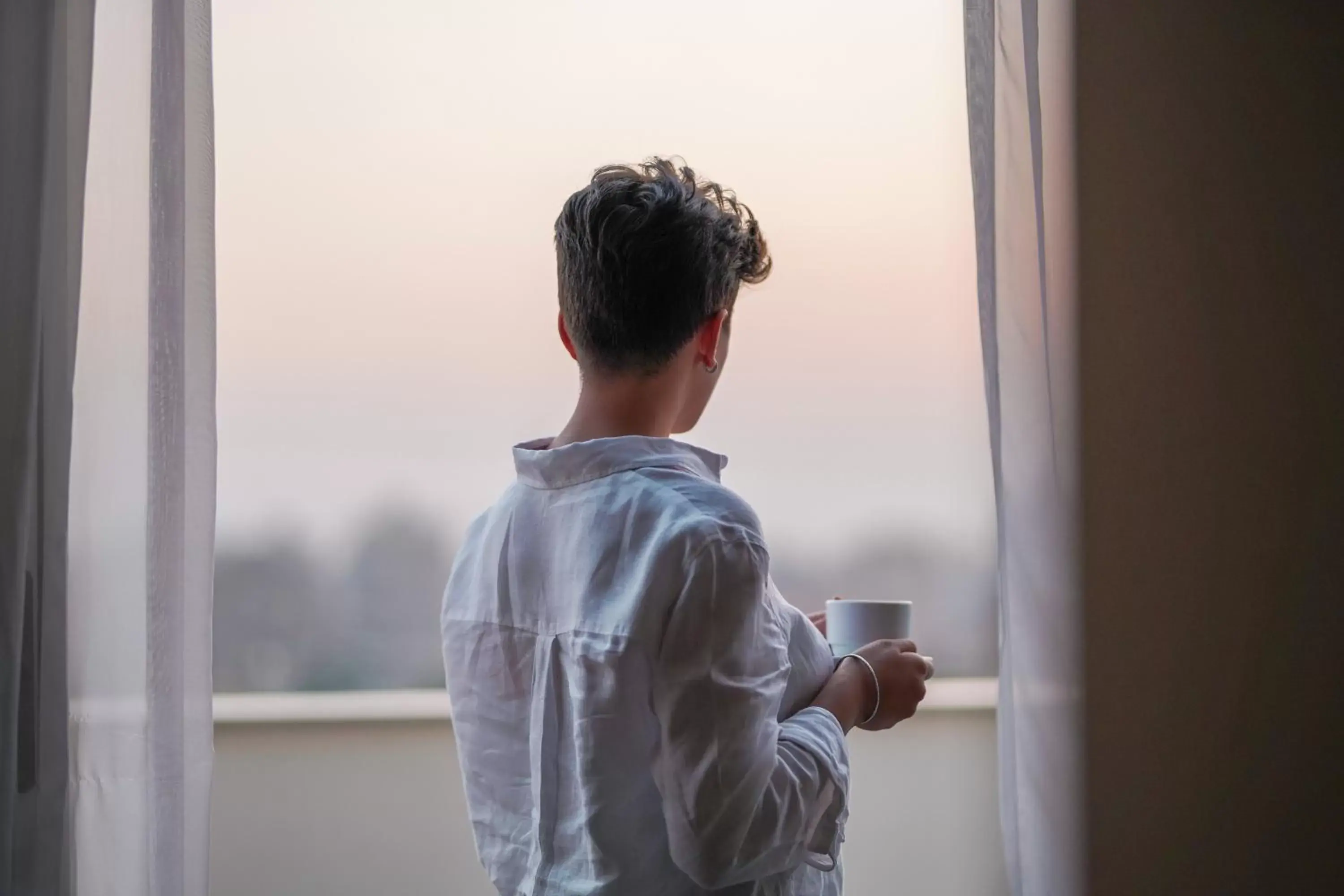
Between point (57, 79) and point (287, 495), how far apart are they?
0.61m

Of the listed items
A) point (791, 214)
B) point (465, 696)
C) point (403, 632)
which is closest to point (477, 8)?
point (791, 214)

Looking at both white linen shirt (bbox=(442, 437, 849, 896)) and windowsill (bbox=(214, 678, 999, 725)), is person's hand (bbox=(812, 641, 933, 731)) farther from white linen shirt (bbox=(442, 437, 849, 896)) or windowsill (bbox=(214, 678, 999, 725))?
windowsill (bbox=(214, 678, 999, 725))

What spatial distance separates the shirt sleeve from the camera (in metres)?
0.81

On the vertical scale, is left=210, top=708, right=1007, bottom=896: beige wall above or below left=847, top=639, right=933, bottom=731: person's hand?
below

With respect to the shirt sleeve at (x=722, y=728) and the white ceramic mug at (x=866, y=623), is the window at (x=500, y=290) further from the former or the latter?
the shirt sleeve at (x=722, y=728)

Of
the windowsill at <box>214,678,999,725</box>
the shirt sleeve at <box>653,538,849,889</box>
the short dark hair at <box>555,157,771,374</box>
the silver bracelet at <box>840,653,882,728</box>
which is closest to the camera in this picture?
the shirt sleeve at <box>653,538,849,889</box>

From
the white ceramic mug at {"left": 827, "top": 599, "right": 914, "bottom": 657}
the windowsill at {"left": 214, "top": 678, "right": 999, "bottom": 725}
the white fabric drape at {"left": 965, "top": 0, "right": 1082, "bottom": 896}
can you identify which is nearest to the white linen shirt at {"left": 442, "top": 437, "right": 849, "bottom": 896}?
the white ceramic mug at {"left": 827, "top": 599, "right": 914, "bottom": 657}

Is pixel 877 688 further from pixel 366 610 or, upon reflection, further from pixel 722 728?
pixel 366 610

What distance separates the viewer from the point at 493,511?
1037 mm

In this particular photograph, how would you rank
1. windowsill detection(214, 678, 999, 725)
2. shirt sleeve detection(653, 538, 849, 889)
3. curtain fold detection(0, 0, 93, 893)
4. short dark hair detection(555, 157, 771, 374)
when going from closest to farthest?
shirt sleeve detection(653, 538, 849, 889), short dark hair detection(555, 157, 771, 374), curtain fold detection(0, 0, 93, 893), windowsill detection(214, 678, 999, 725)

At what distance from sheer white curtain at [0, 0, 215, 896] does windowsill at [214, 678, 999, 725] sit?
0.21 meters

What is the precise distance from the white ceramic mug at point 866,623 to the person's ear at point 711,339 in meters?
0.32

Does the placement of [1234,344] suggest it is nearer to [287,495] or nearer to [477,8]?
[477,8]

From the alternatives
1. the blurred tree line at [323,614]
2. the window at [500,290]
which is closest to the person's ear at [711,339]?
the window at [500,290]
